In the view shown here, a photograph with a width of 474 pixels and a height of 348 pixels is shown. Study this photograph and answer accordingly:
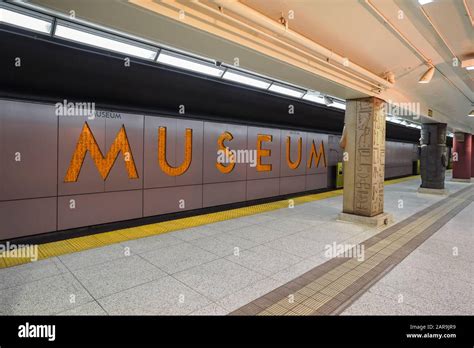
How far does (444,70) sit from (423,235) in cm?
394

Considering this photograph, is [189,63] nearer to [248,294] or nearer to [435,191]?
[248,294]

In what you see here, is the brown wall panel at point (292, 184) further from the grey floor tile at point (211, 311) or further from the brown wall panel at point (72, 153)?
the grey floor tile at point (211, 311)

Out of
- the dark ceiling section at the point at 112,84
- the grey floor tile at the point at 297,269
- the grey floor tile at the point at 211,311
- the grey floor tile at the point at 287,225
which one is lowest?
the grey floor tile at the point at 211,311

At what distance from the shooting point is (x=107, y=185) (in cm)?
623

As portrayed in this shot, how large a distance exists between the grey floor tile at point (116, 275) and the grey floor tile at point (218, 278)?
44cm

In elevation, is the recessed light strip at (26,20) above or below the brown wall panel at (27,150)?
above

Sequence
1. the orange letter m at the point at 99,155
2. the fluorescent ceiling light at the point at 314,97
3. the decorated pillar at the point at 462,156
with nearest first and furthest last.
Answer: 1. the orange letter m at the point at 99,155
2. the fluorescent ceiling light at the point at 314,97
3. the decorated pillar at the point at 462,156

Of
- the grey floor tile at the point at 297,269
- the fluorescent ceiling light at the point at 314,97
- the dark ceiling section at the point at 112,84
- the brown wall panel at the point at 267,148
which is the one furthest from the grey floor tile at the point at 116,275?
the fluorescent ceiling light at the point at 314,97

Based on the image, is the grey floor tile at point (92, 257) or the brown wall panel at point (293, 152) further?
the brown wall panel at point (293, 152)

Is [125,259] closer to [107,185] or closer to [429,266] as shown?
[107,185]

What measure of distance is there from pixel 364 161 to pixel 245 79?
3.56 m

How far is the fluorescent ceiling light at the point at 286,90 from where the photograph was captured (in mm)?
7926

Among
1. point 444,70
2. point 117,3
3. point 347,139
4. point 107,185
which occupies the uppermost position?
point 444,70
